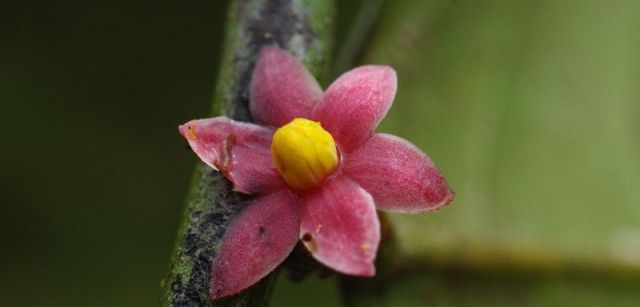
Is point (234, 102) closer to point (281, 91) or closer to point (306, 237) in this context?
point (281, 91)

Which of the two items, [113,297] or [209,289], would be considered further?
[113,297]

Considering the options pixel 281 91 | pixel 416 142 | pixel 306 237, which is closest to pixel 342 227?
pixel 306 237

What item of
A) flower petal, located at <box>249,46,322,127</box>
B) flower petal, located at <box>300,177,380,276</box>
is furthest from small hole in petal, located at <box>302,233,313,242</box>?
flower petal, located at <box>249,46,322,127</box>

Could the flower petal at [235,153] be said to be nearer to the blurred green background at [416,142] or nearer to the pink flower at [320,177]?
the pink flower at [320,177]

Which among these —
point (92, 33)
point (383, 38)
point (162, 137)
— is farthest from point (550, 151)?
point (92, 33)

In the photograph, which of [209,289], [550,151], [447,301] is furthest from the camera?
[550,151]

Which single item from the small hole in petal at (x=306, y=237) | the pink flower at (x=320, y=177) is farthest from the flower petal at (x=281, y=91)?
the small hole in petal at (x=306, y=237)

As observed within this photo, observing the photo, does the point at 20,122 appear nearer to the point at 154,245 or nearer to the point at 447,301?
the point at 154,245
